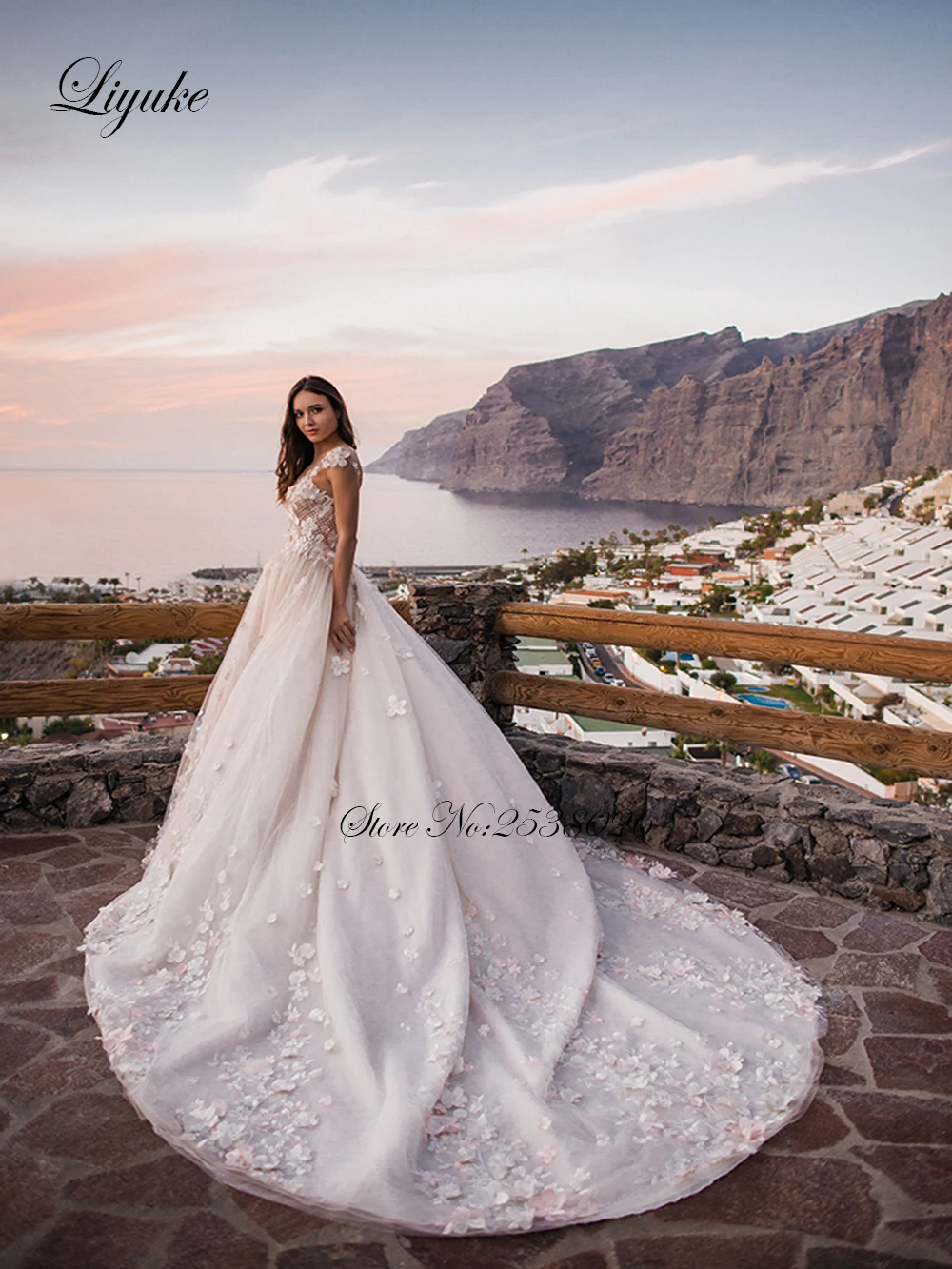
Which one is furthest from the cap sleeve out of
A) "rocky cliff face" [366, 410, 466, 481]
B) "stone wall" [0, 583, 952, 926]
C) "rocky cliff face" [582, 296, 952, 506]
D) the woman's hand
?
"rocky cliff face" [366, 410, 466, 481]

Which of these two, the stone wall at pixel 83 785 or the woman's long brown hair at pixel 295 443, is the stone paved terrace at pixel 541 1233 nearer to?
the stone wall at pixel 83 785

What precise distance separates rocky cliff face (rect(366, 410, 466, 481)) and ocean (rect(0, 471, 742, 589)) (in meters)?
5.16

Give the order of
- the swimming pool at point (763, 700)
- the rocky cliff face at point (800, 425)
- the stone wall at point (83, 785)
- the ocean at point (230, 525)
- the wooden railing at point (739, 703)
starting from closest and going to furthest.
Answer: the wooden railing at point (739, 703), the stone wall at point (83, 785), the swimming pool at point (763, 700), the ocean at point (230, 525), the rocky cliff face at point (800, 425)

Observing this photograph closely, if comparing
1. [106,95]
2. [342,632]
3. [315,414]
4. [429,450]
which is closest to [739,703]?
[342,632]

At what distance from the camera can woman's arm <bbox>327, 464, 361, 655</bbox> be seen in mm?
3451

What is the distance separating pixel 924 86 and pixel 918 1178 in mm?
23094

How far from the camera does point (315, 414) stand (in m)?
3.53

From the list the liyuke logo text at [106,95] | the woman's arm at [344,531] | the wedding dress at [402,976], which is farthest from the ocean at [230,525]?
the liyuke logo text at [106,95]

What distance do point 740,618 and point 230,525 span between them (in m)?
31.7

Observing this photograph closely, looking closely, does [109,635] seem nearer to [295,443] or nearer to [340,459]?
[295,443]

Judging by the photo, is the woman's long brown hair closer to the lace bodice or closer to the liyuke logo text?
the lace bodice

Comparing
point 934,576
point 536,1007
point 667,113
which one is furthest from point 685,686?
point 667,113

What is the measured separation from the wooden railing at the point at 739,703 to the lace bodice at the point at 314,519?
157 cm

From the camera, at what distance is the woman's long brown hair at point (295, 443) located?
3.59m
